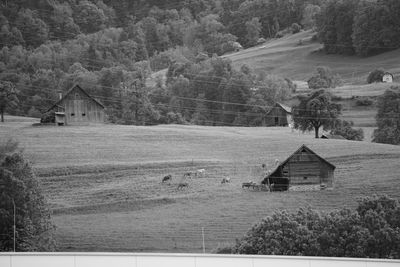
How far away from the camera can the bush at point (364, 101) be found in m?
16.4

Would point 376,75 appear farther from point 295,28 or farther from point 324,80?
point 295,28

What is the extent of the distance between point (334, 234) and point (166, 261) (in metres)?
2.39

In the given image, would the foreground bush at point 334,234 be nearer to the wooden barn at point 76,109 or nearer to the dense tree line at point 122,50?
the dense tree line at point 122,50

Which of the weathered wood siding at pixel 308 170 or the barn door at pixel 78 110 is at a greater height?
the barn door at pixel 78 110

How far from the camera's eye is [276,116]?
54.5 ft

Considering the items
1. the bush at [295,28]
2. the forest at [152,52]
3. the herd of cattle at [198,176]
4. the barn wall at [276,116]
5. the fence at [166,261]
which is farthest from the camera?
the bush at [295,28]

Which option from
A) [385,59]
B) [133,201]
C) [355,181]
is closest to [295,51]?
[385,59]

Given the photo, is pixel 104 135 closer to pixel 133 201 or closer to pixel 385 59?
pixel 133 201

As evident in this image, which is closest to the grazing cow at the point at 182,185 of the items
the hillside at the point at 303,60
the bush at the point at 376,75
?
the hillside at the point at 303,60

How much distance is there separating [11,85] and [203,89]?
3.06 meters

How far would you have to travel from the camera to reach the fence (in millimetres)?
14305

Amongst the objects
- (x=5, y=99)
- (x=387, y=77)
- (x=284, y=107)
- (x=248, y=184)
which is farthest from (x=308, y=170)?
(x=5, y=99)

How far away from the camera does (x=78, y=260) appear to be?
14.7 meters

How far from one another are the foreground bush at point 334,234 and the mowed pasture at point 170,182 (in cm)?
38
